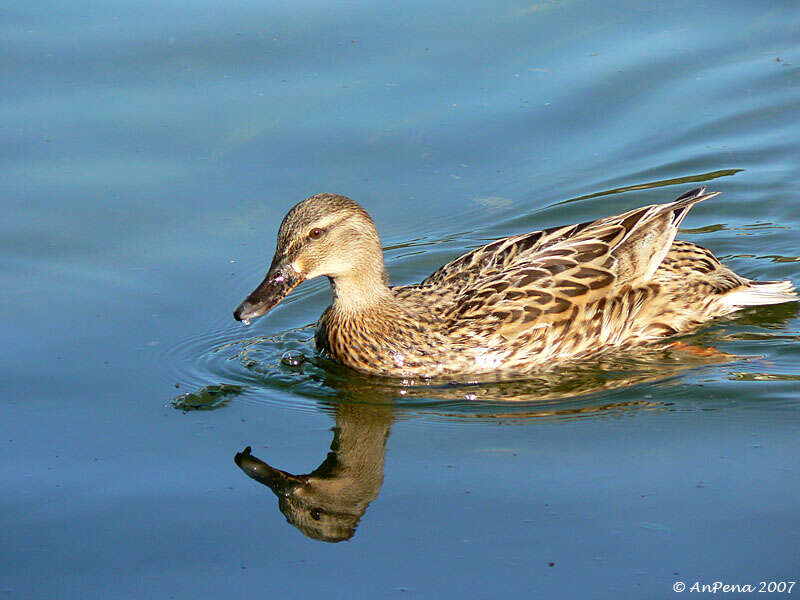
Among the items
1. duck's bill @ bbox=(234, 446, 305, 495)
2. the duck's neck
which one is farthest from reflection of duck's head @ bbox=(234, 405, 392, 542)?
the duck's neck

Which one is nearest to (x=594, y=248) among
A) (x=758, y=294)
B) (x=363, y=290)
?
(x=758, y=294)

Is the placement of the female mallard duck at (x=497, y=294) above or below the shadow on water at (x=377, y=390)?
above

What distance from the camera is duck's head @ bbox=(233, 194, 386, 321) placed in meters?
8.69

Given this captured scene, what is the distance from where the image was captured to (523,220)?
11.3 meters

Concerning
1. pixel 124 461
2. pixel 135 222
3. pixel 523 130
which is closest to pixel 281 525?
pixel 124 461

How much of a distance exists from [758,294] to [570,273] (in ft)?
5.84

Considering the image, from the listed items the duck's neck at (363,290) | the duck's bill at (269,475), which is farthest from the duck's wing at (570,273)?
the duck's bill at (269,475)

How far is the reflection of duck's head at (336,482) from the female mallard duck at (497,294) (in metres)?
1.05

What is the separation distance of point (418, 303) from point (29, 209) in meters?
3.88

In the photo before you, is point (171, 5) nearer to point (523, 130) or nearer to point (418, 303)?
point (523, 130)

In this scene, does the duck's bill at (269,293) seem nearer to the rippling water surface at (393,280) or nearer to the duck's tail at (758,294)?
the rippling water surface at (393,280)

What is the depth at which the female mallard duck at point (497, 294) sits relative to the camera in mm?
8836

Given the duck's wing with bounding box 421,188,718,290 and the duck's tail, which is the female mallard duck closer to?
the duck's wing with bounding box 421,188,718,290

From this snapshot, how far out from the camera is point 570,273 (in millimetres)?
9320
